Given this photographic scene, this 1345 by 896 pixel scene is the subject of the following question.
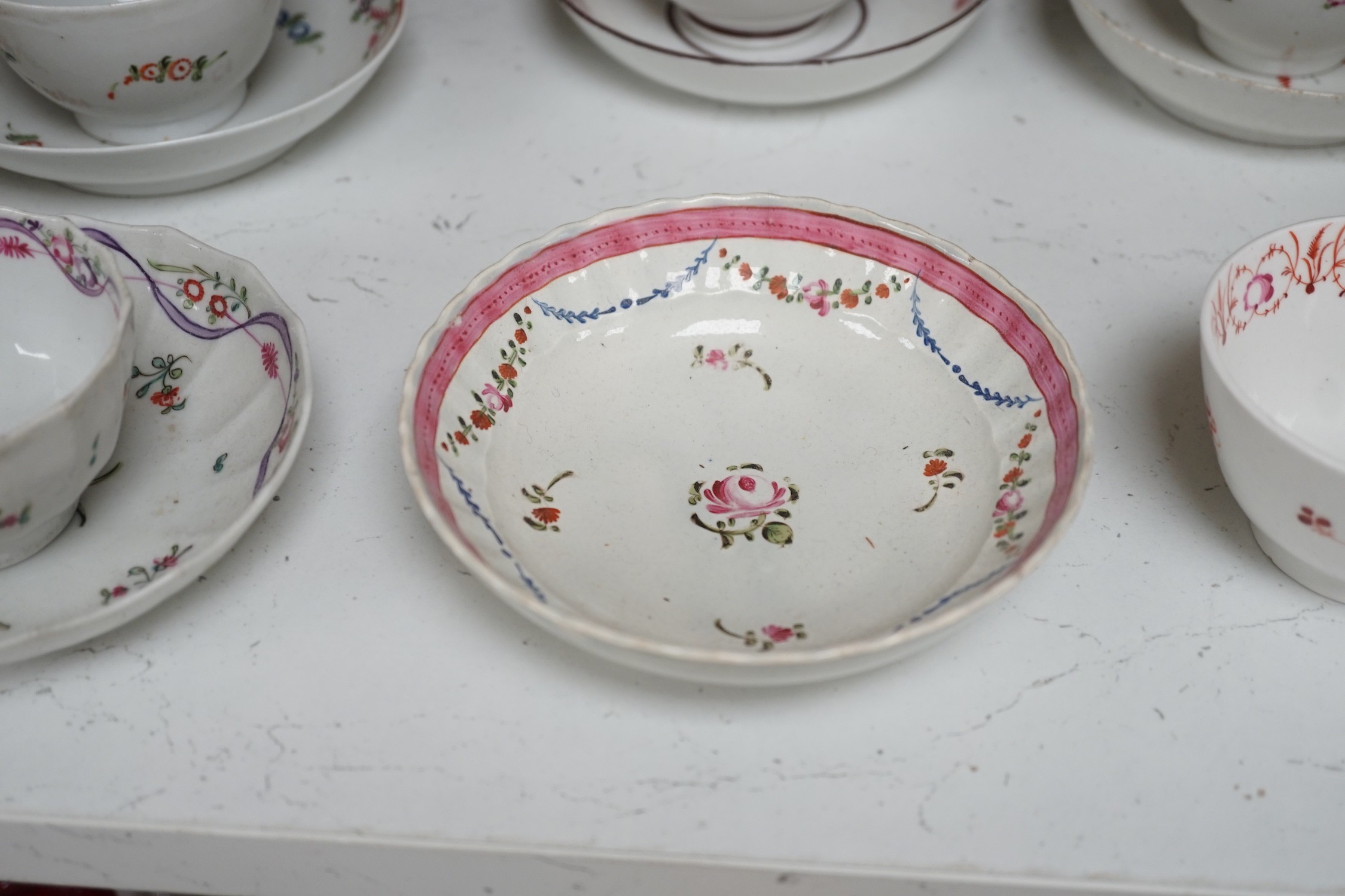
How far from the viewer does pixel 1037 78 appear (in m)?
0.88

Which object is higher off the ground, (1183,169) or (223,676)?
(1183,169)

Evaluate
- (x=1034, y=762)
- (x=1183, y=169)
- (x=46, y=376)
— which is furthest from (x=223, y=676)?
(x=1183, y=169)

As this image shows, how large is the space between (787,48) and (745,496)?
395 millimetres

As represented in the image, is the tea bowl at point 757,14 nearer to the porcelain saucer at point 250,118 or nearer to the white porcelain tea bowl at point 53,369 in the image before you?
the porcelain saucer at point 250,118

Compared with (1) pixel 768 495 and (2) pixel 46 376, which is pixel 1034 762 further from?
(2) pixel 46 376

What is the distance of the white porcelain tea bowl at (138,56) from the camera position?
0.66m

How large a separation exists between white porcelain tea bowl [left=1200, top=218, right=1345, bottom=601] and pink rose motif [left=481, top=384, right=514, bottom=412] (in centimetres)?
34

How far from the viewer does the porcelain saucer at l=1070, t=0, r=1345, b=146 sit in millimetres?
728

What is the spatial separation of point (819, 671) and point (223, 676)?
28cm

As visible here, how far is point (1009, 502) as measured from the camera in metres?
0.56

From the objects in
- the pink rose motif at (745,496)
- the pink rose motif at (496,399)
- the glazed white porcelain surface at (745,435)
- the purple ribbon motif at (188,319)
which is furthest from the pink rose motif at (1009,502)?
the purple ribbon motif at (188,319)

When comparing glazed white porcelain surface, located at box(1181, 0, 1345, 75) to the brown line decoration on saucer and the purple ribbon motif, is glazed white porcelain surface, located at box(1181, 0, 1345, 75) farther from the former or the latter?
the purple ribbon motif

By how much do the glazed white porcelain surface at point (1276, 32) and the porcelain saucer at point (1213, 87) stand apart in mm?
10

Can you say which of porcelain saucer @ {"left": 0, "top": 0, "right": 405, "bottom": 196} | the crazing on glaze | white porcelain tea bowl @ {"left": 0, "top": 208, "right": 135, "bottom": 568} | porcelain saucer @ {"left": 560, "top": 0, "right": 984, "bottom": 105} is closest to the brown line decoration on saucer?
porcelain saucer @ {"left": 560, "top": 0, "right": 984, "bottom": 105}
